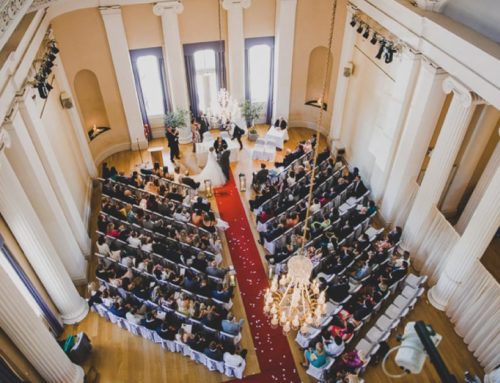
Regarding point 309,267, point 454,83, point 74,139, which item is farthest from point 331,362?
point 74,139

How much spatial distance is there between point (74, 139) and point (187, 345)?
6.86 metres

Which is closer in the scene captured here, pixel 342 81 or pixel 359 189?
pixel 359 189

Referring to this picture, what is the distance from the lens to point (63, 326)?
9406 millimetres

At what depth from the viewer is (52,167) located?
9.02m

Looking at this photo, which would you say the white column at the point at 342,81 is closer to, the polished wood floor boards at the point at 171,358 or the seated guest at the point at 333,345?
the polished wood floor boards at the point at 171,358

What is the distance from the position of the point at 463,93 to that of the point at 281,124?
23.8 feet

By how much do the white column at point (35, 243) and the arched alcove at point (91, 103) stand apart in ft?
20.4

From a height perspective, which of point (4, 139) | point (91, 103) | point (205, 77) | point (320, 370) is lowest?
point (320, 370)

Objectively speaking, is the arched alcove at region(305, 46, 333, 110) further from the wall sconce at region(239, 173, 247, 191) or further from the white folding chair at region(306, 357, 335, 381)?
the white folding chair at region(306, 357, 335, 381)

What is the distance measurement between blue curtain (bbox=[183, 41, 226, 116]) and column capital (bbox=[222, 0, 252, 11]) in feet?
4.00

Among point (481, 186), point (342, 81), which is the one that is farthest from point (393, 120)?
point (342, 81)

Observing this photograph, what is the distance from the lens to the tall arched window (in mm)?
14180

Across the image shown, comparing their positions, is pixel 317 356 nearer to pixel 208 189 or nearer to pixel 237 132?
pixel 208 189

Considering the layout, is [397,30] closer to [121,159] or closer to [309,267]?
[309,267]
